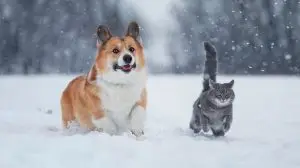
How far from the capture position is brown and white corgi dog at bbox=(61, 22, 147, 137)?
3.24 meters

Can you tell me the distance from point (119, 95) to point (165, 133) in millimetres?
532

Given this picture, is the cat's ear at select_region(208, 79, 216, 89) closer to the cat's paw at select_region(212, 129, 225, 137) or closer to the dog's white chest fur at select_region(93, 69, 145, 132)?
the cat's paw at select_region(212, 129, 225, 137)

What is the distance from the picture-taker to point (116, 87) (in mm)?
3299

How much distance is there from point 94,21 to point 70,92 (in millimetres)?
1168

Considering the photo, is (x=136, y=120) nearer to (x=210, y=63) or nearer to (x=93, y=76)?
(x=93, y=76)

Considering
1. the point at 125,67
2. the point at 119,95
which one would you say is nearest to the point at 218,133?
the point at 119,95

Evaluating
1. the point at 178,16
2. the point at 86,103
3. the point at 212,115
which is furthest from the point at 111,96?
the point at 178,16

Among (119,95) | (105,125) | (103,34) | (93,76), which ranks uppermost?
(103,34)

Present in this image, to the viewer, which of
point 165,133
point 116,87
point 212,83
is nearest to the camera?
point 116,87

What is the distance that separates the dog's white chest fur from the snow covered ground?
0.22 m

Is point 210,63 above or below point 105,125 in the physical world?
above

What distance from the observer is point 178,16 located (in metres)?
4.48

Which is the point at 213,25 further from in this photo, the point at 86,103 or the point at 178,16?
the point at 86,103

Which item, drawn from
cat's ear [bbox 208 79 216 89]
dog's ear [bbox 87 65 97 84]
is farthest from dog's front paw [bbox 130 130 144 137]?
cat's ear [bbox 208 79 216 89]
